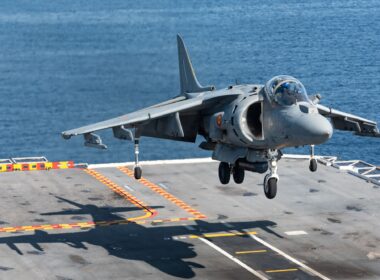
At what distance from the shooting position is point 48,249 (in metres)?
59.7

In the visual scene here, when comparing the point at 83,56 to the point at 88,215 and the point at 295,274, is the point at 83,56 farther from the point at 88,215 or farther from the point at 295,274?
the point at 295,274

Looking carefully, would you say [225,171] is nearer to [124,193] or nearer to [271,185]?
[271,185]

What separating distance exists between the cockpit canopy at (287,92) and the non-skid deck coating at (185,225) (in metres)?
Result: 10.5

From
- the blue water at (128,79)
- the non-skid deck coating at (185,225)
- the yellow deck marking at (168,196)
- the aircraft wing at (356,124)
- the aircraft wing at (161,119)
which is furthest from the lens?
the blue water at (128,79)

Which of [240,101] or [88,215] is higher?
[240,101]

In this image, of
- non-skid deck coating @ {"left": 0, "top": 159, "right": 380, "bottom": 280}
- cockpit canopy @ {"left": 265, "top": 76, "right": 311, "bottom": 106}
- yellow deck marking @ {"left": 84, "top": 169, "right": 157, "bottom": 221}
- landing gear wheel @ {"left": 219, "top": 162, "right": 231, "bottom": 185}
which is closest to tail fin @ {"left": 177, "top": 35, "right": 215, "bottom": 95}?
landing gear wheel @ {"left": 219, "top": 162, "right": 231, "bottom": 185}

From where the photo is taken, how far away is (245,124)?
52.4 meters

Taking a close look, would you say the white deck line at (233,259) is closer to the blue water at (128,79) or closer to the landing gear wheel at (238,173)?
the landing gear wheel at (238,173)

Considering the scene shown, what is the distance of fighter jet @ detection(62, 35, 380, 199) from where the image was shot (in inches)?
1970

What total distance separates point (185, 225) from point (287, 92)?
17242 mm

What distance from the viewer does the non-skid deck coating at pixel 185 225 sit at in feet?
185

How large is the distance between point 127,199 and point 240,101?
2072 cm

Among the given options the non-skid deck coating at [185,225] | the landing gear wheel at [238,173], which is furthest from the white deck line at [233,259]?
the landing gear wheel at [238,173]

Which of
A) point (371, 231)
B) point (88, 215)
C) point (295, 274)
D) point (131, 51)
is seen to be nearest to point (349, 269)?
point (295, 274)
